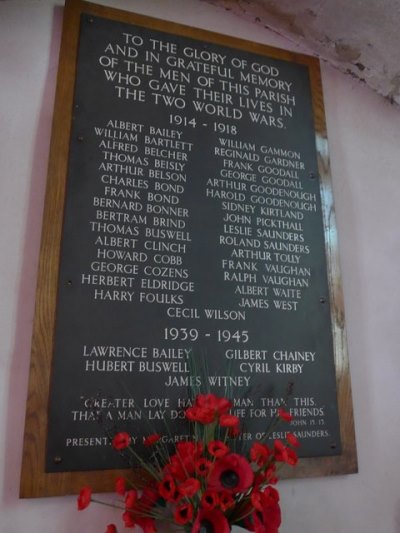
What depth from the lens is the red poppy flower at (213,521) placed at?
1153 millimetres

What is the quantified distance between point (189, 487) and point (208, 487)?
85 millimetres

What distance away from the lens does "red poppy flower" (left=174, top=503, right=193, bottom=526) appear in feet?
3.70

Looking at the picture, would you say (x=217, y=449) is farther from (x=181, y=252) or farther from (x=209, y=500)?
(x=181, y=252)

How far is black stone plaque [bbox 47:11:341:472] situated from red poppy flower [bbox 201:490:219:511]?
30 centimetres

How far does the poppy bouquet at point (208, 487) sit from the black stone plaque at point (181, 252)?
6.9 inches

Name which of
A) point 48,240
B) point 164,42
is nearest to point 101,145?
point 48,240

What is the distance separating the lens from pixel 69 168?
1585mm

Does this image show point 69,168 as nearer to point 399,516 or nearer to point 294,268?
point 294,268

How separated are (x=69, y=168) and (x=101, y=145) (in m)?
0.14

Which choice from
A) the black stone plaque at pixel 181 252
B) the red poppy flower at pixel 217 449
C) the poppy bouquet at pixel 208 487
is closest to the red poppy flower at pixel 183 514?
the poppy bouquet at pixel 208 487

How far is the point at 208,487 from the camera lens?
1.17m

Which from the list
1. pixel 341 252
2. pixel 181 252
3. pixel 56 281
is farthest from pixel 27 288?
pixel 341 252

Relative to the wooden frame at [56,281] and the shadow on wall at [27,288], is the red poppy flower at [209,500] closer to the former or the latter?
the wooden frame at [56,281]

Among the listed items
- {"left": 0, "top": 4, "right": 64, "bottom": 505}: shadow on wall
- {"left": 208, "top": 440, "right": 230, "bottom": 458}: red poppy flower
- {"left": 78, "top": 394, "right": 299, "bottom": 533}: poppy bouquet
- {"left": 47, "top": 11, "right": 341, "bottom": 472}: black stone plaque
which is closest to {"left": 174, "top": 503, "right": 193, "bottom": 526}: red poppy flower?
{"left": 78, "top": 394, "right": 299, "bottom": 533}: poppy bouquet
